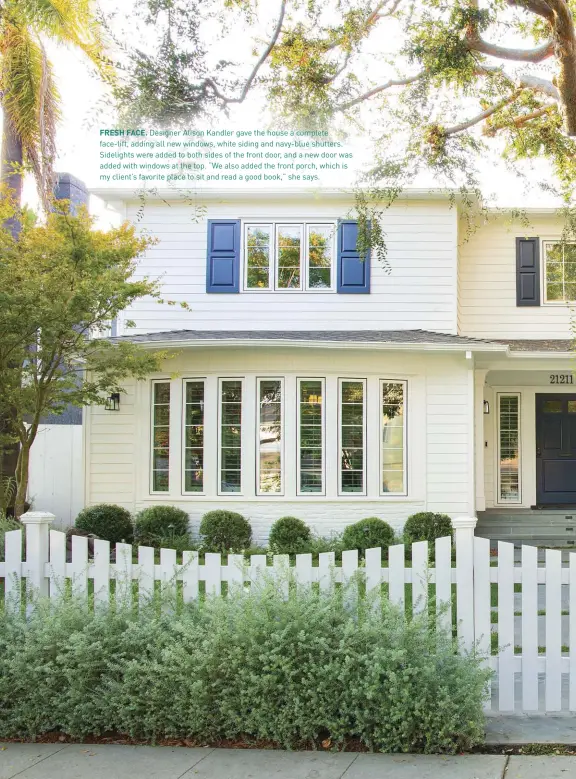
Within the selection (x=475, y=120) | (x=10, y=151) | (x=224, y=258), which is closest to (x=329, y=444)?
(x=224, y=258)

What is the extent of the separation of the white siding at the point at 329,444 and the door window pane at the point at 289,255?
1868 mm

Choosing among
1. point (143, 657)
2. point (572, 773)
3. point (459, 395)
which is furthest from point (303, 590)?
point (459, 395)

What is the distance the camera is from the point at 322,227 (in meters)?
13.4

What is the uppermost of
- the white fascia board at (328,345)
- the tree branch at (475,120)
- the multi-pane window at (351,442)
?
the tree branch at (475,120)

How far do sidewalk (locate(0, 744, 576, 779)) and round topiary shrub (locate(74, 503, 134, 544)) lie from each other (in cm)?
768

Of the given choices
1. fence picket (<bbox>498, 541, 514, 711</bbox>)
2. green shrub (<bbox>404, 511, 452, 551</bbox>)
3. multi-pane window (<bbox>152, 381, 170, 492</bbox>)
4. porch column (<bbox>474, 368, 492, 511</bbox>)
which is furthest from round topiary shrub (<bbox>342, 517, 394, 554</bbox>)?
fence picket (<bbox>498, 541, 514, 711</bbox>)

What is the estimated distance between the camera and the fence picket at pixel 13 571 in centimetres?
466

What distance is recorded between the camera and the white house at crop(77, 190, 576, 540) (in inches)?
470

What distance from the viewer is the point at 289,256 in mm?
13359

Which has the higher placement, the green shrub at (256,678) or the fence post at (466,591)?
the fence post at (466,591)

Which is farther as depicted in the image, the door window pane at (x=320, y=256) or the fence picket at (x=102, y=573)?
the door window pane at (x=320, y=256)

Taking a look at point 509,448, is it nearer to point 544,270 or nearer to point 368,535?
point 544,270

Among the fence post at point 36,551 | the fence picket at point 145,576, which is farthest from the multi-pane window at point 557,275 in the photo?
the fence post at point 36,551

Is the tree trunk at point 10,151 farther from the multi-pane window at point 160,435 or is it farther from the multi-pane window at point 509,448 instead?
the multi-pane window at point 509,448
